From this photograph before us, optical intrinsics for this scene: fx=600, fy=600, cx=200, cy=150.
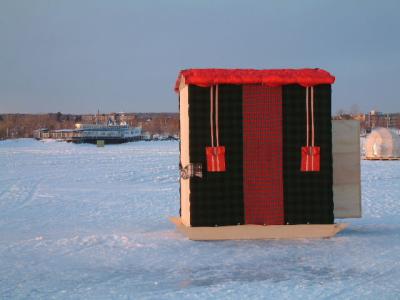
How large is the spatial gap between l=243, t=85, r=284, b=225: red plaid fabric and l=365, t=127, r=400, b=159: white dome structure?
82.2 ft

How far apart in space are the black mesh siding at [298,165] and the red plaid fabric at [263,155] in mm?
115

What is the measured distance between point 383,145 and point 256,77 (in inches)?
999

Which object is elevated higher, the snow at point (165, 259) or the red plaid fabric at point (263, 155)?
the red plaid fabric at point (263, 155)

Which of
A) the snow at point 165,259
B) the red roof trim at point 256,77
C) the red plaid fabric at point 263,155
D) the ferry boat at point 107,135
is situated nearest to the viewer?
the snow at point 165,259

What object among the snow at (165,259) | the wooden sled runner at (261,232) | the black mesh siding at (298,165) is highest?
the black mesh siding at (298,165)

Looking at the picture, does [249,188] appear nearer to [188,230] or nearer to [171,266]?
[188,230]


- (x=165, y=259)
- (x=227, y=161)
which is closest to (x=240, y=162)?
(x=227, y=161)

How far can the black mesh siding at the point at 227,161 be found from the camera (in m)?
9.45

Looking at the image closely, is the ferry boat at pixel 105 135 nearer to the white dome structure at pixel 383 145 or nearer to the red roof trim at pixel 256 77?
the white dome structure at pixel 383 145

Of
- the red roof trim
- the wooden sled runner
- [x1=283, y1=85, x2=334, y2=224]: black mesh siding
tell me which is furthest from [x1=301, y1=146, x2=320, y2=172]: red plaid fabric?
the red roof trim

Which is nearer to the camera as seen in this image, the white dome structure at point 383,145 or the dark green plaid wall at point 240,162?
the dark green plaid wall at point 240,162

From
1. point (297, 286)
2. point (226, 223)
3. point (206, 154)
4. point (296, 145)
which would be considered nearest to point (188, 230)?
point (226, 223)

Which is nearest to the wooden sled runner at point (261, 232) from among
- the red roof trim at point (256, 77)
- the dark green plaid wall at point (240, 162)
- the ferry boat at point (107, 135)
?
the dark green plaid wall at point (240, 162)

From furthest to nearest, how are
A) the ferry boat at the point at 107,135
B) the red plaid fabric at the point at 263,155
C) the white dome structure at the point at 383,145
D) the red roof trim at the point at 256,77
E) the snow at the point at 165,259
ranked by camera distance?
the ferry boat at the point at 107,135, the white dome structure at the point at 383,145, the red plaid fabric at the point at 263,155, the red roof trim at the point at 256,77, the snow at the point at 165,259
